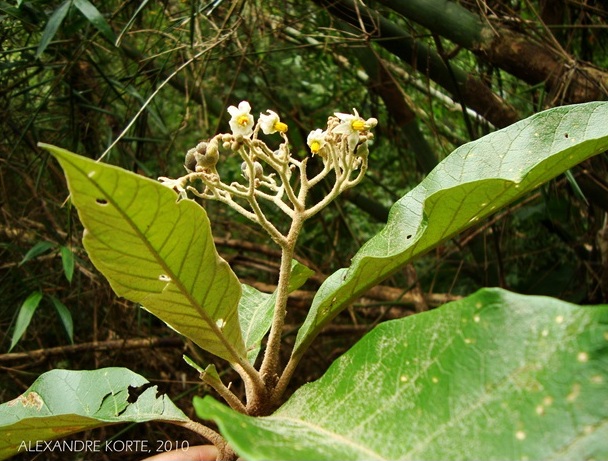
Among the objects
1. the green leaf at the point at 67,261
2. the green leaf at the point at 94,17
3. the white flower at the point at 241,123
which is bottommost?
the green leaf at the point at 67,261

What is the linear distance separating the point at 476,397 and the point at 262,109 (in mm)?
1858

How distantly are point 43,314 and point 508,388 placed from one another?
1.65m

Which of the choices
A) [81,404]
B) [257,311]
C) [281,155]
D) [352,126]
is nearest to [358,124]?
[352,126]

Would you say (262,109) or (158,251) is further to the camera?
(262,109)

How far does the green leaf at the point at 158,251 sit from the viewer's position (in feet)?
1.93

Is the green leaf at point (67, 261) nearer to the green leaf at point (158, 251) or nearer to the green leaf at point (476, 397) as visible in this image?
the green leaf at point (158, 251)

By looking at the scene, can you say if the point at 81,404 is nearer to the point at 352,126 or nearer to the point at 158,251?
the point at 158,251

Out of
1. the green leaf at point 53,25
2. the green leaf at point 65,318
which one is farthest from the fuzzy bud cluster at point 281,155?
the green leaf at point 65,318

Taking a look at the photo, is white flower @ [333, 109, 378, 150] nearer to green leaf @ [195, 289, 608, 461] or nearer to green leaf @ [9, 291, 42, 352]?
green leaf @ [195, 289, 608, 461]

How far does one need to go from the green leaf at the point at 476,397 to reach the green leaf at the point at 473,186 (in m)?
0.16

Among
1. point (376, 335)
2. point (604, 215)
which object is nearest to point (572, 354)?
point (376, 335)

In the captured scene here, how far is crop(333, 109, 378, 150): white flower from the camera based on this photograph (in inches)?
31.7

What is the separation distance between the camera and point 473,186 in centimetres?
70

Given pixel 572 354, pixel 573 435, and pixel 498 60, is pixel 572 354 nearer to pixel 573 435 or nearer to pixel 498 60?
pixel 573 435
